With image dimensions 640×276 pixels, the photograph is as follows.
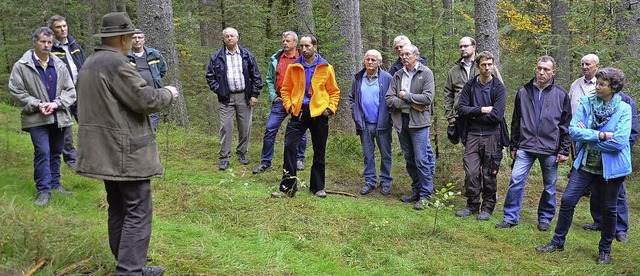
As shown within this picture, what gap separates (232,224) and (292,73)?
2366mm

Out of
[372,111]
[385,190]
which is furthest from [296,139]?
[385,190]

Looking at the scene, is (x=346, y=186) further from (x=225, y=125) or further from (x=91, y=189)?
(x=91, y=189)

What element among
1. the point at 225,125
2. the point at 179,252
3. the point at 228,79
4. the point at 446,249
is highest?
the point at 228,79

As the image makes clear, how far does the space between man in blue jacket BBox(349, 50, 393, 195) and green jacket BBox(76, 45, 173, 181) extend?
4351mm

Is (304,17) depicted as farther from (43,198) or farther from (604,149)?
(604,149)

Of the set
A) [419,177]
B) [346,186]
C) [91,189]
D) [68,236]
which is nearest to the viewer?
[68,236]

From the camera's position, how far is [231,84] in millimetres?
8359

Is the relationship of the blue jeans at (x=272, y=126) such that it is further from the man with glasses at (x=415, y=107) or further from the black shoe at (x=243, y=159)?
the man with glasses at (x=415, y=107)

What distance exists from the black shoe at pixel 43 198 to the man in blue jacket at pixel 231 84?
2.95 meters

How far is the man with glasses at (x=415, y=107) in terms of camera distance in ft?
23.2

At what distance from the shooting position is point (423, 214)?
6.88 metres

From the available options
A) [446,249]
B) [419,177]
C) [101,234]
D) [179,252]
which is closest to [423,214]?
[419,177]

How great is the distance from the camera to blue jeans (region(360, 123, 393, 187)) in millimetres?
7680

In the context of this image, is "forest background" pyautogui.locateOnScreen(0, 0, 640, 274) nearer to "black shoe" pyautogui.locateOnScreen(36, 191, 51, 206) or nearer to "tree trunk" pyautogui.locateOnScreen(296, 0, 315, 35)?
"tree trunk" pyautogui.locateOnScreen(296, 0, 315, 35)
